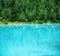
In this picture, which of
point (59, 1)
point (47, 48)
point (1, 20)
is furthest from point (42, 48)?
point (59, 1)

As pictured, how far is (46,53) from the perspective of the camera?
29.6m

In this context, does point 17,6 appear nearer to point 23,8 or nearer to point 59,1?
point 23,8

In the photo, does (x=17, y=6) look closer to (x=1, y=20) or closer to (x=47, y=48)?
(x=1, y=20)

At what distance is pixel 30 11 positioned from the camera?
8388 centimetres

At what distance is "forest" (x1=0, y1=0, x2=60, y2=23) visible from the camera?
3189 inches

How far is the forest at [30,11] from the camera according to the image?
81.0m

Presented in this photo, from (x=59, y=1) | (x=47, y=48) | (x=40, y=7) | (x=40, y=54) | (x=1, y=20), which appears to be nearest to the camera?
(x=40, y=54)

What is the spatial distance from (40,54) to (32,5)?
57564mm

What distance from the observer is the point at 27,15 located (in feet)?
271

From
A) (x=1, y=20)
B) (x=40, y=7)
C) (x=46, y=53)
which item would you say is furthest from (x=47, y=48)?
(x=40, y=7)

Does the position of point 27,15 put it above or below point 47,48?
below

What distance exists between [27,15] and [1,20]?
811 centimetres

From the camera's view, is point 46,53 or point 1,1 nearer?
point 46,53

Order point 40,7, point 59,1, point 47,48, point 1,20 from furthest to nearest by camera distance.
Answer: point 59,1 < point 40,7 < point 1,20 < point 47,48
